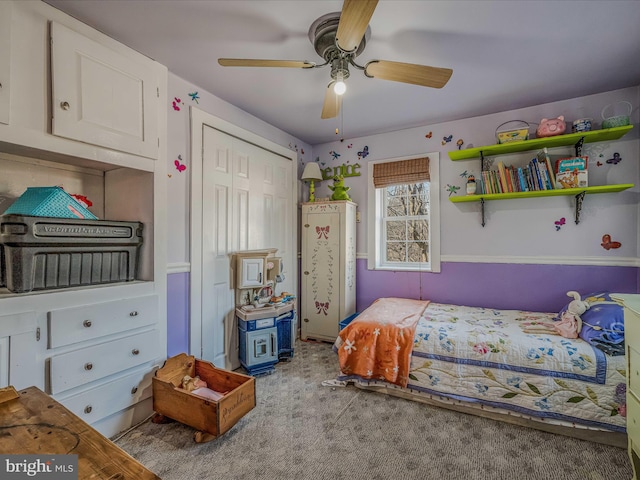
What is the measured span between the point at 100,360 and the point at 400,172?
3.08 meters

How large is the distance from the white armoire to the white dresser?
7.42 feet

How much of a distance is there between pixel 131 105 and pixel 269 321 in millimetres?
1911

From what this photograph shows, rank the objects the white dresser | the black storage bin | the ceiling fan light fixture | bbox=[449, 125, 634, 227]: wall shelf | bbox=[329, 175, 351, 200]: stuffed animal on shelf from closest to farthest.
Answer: the white dresser
the black storage bin
the ceiling fan light fixture
bbox=[449, 125, 634, 227]: wall shelf
bbox=[329, 175, 351, 200]: stuffed animal on shelf

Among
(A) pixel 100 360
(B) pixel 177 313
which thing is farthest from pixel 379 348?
(A) pixel 100 360

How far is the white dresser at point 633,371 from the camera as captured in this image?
129 centimetres

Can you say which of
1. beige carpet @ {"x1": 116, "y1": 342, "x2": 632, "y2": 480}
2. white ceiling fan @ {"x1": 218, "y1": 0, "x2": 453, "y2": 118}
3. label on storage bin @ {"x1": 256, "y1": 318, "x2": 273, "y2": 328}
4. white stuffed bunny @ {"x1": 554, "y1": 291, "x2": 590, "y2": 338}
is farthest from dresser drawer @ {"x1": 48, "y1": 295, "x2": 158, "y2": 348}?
white stuffed bunny @ {"x1": 554, "y1": 291, "x2": 590, "y2": 338}

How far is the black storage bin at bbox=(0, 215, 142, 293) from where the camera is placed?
1.43 meters

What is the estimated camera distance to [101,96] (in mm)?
1700

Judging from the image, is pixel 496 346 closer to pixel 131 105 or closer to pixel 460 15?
pixel 460 15

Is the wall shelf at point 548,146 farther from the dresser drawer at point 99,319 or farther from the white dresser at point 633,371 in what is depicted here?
the dresser drawer at point 99,319

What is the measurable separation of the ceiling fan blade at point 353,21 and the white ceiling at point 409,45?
12.7 inches

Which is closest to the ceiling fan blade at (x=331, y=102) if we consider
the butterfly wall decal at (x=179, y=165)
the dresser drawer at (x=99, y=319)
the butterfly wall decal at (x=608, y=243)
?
the butterfly wall decal at (x=179, y=165)

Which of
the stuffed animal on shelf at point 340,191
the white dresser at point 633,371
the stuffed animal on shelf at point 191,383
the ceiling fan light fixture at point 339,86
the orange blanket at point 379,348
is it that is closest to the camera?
the white dresser at point 633,371

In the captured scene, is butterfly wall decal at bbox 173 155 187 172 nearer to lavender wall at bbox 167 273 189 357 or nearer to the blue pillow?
lavender wall at bbox 167 273 189 357
